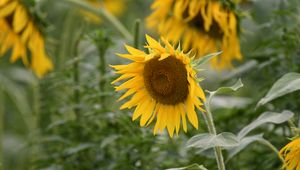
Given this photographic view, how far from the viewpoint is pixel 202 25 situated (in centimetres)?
176

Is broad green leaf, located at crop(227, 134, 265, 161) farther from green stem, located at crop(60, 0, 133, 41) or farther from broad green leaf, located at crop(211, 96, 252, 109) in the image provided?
green stem, located at crop(60, 0, 133, 41)

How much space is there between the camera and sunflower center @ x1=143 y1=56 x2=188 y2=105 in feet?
3.91

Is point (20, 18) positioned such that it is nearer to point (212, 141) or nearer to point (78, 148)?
point (78, 148)

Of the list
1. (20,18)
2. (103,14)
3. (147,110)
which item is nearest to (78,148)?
(147,110)

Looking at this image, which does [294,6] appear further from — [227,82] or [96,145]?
[96,145]

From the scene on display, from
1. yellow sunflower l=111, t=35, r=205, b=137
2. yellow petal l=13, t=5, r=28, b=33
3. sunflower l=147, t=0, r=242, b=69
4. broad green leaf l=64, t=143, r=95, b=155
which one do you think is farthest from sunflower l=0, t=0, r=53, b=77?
yellow sunflower l=111, t=35, r=205, b=137

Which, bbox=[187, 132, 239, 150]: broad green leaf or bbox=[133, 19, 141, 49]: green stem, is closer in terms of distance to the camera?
bbox=[187, 132, 239, 150]: broad green leaf

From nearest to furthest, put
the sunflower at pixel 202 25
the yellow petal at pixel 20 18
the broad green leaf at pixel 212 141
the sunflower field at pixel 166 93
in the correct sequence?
the broad green leaf at pixel 212 141 → the sunflower field at pixel 166 93 → the sunflower at pixel 202 25 → the yellow petal at pixel 20 18

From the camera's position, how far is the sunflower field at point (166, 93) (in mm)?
1219

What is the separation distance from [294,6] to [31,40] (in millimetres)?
626

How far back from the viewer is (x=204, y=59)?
1.17 m

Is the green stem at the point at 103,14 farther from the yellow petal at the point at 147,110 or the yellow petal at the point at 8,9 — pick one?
the yellow petal at the point at 147,110

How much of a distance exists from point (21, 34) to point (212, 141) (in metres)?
0.86

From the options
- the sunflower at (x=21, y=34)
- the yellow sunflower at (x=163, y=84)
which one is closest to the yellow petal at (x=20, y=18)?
the sunflower at (x=21, y=34)
